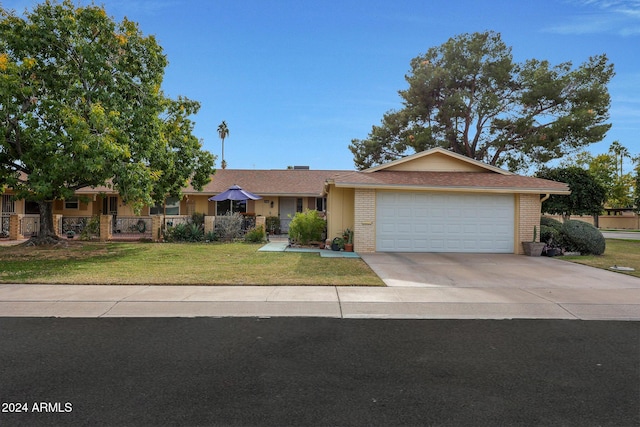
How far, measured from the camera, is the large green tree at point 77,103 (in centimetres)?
1291

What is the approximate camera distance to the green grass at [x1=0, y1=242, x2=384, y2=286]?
883 centimetres

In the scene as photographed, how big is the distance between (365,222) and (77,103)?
1148cm

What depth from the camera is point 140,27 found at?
15.9 m

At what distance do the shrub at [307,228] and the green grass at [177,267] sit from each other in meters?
2.47

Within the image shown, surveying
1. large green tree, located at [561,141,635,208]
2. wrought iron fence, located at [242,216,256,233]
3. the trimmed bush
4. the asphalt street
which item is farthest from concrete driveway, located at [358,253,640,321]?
large green tree, located at [561,141,635,208]

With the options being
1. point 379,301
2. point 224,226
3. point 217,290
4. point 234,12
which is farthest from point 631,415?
point 224,226

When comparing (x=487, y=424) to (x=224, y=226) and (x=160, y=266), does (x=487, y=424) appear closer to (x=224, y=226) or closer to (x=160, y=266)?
(x=160, y=266)

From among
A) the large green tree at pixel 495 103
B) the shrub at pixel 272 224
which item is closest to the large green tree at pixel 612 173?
the large green tree at pixel 495 103

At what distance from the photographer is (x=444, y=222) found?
15312 mm

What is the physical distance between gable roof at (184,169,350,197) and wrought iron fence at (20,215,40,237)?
26.5 feet

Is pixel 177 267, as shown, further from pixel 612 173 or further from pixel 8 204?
pixel 612 173

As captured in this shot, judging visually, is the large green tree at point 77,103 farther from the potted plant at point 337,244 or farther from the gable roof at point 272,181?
the gable roof at point 272,181

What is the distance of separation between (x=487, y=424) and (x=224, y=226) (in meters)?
17.9

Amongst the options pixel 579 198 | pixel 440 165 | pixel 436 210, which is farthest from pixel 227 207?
pixel 579 198
